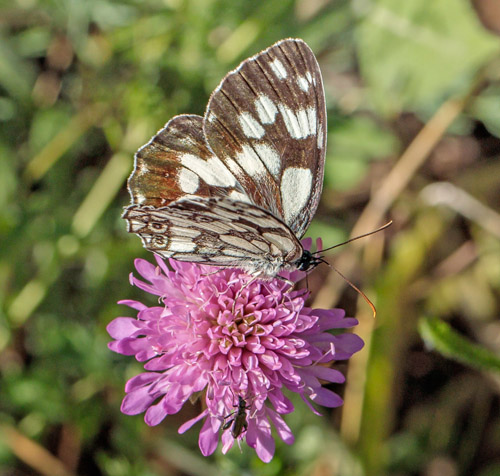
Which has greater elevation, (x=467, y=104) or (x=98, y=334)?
(x=98, y=334)

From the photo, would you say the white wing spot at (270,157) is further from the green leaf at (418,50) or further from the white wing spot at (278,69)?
the green leaf at (418,50)

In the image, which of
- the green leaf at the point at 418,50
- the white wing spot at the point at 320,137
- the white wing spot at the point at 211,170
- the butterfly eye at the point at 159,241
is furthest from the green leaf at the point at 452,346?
the green leaf at the point at 418,50

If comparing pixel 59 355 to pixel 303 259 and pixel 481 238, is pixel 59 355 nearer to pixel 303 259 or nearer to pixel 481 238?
pixel 303 259

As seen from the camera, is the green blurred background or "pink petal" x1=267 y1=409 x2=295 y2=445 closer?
"pink petal" x1=267 y1=409 x2=295 y2=445

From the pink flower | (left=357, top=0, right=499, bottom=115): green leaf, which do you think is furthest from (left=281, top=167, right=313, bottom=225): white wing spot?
(left=357, top=0, right=499, bottom=115): green leaf

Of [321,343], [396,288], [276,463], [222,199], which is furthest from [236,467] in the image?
[396,288]

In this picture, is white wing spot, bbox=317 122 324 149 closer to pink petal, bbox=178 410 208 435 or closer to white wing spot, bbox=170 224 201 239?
white wing spot, bbox=170 224 201 239

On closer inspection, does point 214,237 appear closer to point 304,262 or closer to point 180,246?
point 180,246
